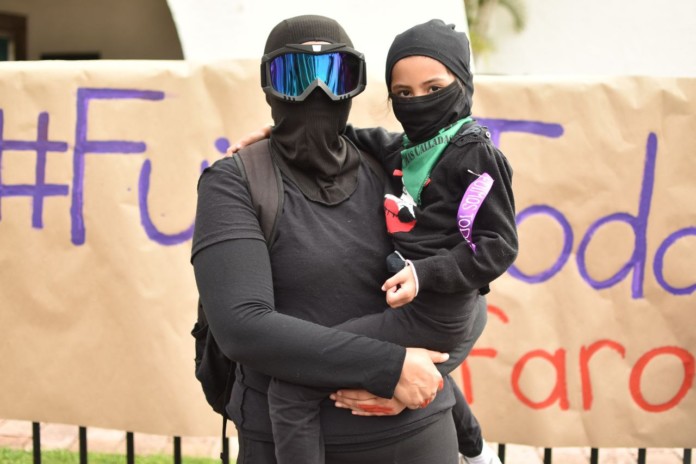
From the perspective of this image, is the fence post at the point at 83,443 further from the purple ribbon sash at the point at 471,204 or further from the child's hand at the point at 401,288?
the purple ribbon sash at the point at 471,204

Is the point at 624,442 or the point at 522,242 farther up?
the point at 522,242

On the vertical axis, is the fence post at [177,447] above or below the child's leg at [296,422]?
below

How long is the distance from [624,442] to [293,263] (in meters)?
1.72

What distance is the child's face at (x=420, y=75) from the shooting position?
5.67ft

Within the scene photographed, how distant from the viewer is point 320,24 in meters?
1.66

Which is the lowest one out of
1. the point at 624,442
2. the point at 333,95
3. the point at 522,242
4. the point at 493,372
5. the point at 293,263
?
the point at 624,442

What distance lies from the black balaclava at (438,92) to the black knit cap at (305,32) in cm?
18

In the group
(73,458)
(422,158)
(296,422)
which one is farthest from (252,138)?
(73,458)

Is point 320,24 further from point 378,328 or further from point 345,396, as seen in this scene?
point 345,396

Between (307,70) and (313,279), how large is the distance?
45 centimetres

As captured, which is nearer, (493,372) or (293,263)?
(293,263)

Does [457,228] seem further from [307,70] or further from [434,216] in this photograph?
[307,70]

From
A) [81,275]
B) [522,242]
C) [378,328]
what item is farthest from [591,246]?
[81,275]

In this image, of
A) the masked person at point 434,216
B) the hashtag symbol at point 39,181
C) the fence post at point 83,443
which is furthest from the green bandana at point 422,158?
the fence post at point 83,443
